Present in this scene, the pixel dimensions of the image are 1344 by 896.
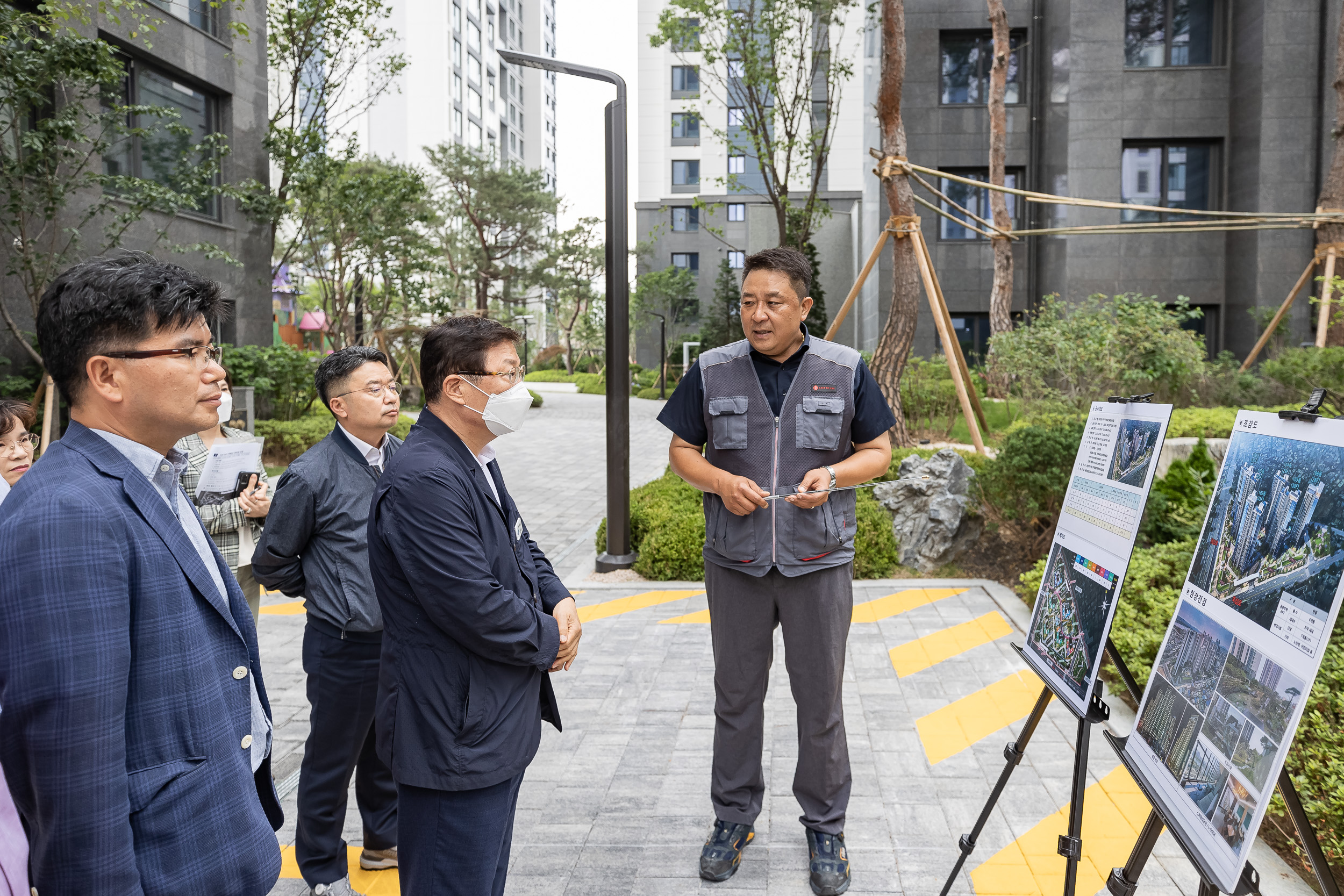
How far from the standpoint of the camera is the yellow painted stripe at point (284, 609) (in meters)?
7.01

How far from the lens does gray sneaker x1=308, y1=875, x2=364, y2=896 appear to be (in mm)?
3074

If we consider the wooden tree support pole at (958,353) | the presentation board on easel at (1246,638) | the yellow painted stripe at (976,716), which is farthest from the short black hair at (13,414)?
the wooden tree support pole at (958,353)

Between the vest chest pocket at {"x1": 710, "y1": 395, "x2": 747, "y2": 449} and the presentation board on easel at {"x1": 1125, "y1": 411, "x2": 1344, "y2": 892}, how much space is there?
4.97ft

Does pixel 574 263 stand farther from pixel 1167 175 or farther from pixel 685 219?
pixel 1167 175

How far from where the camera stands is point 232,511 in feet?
12.6

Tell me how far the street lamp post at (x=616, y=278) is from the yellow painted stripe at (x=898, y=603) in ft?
7.50

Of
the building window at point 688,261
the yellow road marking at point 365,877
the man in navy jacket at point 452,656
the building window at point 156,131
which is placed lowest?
the yellow road marking at point 365,877

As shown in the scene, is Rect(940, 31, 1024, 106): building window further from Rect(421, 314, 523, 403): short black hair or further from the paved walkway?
Rect(421, 314, 523, 403): short black hair

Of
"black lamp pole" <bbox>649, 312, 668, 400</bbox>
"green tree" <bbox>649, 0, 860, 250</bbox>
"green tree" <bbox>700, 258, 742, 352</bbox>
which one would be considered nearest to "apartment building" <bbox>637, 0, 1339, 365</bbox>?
"green tree" <bbox>649, 0, 860, 250</bbox>

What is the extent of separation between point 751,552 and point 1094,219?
2173 centimetres

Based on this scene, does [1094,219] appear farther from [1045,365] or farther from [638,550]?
[638,550]

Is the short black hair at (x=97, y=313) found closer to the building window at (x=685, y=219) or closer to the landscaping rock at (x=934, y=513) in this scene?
the landscaping rock at (x=934, y=513)

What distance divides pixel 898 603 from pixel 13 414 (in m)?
5.79

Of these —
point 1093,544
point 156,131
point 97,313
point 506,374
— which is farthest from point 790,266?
point 156,131
